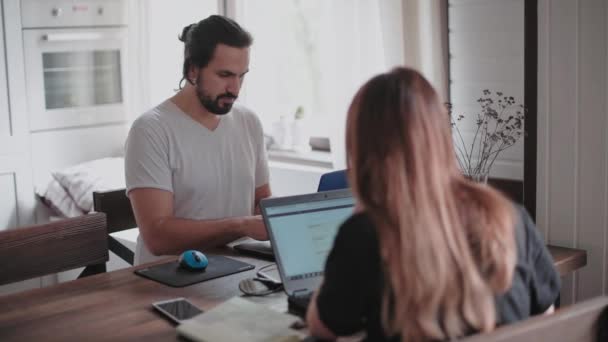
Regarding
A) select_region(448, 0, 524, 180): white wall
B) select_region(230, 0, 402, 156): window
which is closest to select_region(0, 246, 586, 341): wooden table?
select_region(448, 0, 524, 180): white wall

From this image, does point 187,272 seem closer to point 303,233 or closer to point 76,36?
point 303,233

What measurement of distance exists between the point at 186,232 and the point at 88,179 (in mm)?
1661

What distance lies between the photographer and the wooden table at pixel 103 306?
1807mm

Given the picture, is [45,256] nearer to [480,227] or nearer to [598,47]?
[480,227]

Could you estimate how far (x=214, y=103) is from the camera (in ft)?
8.63

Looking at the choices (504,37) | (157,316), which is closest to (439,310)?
(157,316)

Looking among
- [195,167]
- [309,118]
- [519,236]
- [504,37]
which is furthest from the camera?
[309,118]

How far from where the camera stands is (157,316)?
1910 mm

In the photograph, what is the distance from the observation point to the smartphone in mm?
1881

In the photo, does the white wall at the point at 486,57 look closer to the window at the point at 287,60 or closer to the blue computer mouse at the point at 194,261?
the window at the point at 287,60

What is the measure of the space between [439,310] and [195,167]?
1385mm

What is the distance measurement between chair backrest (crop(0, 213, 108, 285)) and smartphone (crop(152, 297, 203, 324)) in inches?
23.6

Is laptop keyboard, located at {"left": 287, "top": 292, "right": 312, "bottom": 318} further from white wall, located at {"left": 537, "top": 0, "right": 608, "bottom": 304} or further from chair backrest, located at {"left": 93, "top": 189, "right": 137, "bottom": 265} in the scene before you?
chair backrest, located at {"left": 93, "top": 189, "right": 137, "bottom": 265}

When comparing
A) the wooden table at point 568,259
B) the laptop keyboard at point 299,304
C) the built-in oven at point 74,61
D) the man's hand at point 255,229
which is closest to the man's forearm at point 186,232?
the man's hand at point 255,229
